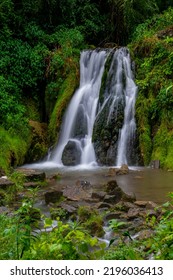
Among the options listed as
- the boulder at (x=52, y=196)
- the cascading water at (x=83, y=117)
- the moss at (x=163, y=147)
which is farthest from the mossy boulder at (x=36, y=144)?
the boulder at (x=52, y=196)

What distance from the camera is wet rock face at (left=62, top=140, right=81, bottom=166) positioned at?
12.3 metres

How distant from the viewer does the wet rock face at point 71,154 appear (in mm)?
12273

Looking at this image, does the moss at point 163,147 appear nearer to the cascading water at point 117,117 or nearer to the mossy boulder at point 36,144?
the cascading water at point 117,117

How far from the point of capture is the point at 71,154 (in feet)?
40.8

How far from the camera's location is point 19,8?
55.3 feet

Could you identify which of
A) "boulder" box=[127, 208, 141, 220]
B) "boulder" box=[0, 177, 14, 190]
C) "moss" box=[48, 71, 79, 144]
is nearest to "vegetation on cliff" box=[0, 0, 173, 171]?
"moss" box=[48, 71, 79, 144]

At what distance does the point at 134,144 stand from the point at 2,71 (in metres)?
5.52

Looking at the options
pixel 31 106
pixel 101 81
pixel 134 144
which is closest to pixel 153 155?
pixel 134 144

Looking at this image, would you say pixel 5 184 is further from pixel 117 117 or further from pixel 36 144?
pixel 117 117

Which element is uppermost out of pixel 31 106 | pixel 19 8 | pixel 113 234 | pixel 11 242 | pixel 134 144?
pixel 19 8

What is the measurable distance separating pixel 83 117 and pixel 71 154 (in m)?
1.83

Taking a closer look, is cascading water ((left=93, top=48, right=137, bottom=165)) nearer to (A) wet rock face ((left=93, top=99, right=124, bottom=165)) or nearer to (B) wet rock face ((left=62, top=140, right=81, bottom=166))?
(A) wet rock face ((left=93, top=99, right=124, bottom=165))
